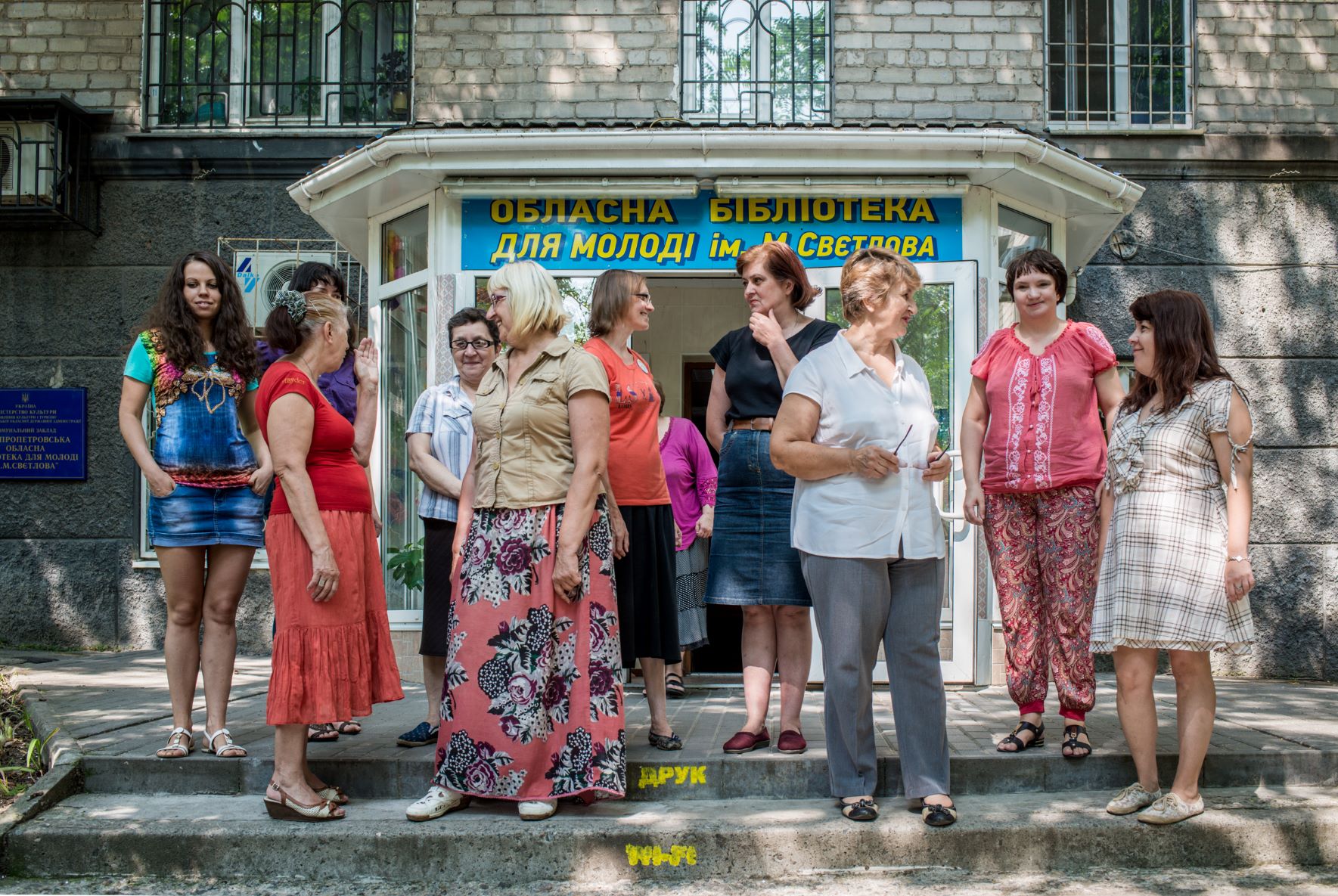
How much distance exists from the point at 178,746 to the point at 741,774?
2.15 m

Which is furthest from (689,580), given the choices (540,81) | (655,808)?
(540,81)

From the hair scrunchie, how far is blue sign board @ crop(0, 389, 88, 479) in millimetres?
5592

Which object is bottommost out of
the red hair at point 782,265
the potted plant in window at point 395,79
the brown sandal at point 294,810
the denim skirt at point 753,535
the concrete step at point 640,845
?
the concrete step at point 640,845

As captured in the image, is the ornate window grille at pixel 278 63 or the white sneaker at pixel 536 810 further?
the ornate window grille at pixel 278 63

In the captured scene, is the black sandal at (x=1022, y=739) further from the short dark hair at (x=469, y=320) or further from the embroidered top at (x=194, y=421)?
the embroidered top at (x=194, y=421)

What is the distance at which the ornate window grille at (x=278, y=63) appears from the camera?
30.7 feet

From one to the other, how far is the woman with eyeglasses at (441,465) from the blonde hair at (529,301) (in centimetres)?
81

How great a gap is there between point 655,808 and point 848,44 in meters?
6.50

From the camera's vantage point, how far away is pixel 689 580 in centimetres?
639

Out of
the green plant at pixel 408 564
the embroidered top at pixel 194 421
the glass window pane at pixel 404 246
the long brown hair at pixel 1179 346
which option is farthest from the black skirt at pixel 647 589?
the glass window pane at pixel 404 246

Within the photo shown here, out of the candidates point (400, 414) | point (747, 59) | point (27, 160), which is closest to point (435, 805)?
point (400, 414)

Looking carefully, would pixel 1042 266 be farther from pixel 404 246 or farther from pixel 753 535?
pixel 404 246

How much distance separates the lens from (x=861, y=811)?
4.03 meters

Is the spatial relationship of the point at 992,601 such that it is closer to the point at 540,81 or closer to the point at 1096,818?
the point at 1096,818
